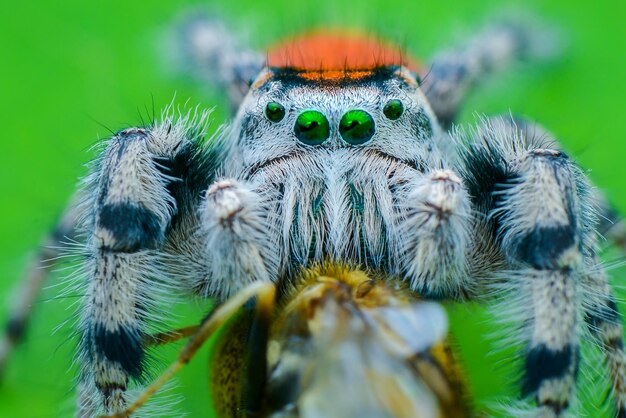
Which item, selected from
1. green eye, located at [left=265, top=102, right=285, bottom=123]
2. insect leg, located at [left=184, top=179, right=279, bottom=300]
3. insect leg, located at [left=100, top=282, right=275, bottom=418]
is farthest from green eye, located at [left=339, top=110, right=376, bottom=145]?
insect leg, located at [left=100, top=282, right=275, bottom=418]

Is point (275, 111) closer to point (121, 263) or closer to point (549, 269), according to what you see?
point (121, 263)

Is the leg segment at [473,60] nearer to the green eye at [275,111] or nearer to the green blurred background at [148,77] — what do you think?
the green blurred background at [148,77]

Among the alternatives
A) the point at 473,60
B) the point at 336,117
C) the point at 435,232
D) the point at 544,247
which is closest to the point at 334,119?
the point at 336,117

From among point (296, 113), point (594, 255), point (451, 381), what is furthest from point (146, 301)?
point (594, 255)

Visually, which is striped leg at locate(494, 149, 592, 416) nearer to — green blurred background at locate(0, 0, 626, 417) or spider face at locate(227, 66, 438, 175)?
spider face at locate(227, 66, 438, 175)

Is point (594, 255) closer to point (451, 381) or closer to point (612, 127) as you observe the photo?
point (451, 381)

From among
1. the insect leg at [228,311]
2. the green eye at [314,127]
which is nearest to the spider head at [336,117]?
the green eye at [314,127]
